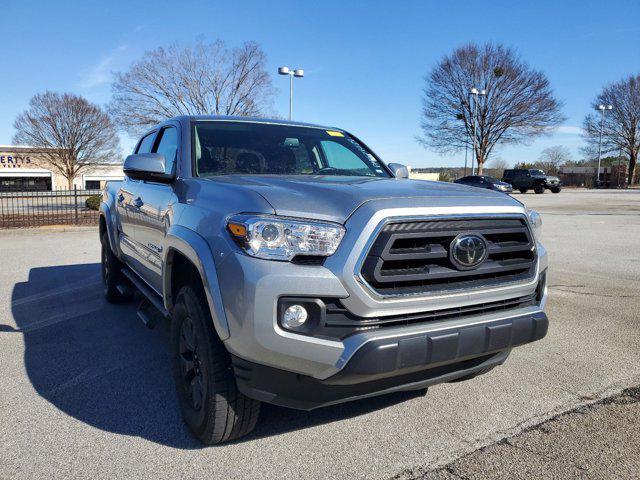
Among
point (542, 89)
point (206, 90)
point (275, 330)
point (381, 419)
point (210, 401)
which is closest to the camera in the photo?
point (275, 330)

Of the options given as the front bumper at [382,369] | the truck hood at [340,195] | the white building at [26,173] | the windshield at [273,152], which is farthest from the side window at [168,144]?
the white building at [26,173]

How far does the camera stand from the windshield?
139 inches

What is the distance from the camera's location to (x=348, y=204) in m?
2.39

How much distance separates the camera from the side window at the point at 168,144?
3.78 meters

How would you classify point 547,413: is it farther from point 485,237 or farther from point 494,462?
point 485,237

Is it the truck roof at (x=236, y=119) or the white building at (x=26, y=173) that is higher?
the white building at (x=26, y=173)

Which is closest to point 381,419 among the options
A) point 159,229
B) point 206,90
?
point 159,229

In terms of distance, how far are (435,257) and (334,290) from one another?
550mm

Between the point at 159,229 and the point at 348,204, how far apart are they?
63.8 inches

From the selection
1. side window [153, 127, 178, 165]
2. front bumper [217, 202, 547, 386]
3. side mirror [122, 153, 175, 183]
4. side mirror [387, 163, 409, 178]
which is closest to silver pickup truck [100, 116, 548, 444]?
front bumper [217, 202, 547, 386]

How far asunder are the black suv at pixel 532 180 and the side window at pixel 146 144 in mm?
39936

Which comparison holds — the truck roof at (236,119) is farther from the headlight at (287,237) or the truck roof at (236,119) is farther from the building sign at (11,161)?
the building sign at (11,161)

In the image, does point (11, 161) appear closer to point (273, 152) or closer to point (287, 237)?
point (273, 152)

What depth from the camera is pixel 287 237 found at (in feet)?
7.46
